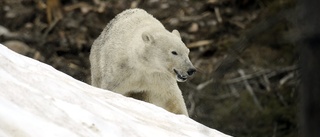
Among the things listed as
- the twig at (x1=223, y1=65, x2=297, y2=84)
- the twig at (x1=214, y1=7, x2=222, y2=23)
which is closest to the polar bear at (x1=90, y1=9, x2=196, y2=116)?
the twig at (x1=223, y1=65, x2=297, y2=84)

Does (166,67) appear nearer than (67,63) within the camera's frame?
Yes

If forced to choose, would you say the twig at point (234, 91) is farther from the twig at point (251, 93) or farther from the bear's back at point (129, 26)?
the bear's back at point (129, 26)

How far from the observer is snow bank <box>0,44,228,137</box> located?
3951 mm

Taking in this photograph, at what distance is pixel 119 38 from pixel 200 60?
581 cm

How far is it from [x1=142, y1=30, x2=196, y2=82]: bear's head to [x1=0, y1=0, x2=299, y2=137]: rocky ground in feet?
13.1

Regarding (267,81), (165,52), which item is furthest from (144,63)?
(267,81)

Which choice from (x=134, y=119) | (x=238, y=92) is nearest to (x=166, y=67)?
(x=134, y=119)

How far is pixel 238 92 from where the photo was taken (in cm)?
1359

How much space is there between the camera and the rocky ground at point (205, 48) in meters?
13.3

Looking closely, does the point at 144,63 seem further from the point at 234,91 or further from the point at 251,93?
the point at 251,93

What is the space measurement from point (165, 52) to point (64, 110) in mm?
4068

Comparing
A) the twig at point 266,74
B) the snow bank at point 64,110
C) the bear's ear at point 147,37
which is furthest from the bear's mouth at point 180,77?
the twig at point 266,74

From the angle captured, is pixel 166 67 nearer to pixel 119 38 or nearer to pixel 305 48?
pixel 119 38

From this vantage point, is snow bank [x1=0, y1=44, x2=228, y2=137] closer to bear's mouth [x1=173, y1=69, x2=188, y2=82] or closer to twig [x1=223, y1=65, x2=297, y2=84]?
bear's mouth [x1=173, y1=69, x2=188, y2=82]
